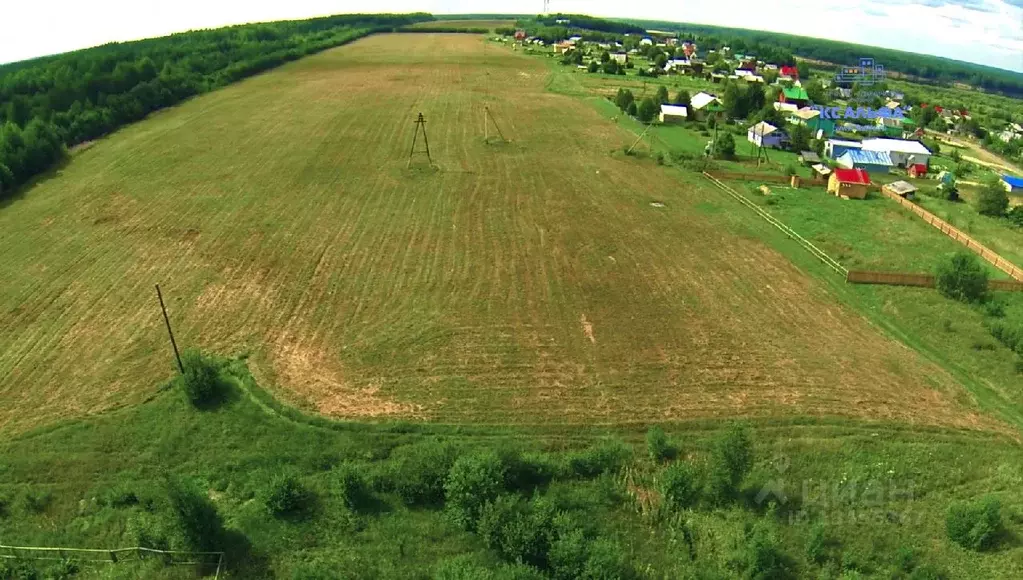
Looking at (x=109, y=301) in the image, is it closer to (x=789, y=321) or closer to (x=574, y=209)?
(x=574, y=209)

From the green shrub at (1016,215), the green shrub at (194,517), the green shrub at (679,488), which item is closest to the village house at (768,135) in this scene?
the green shrub at (1016,215)

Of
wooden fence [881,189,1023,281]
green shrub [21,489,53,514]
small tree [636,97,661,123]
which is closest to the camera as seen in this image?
green shrub [21,489,53,514]

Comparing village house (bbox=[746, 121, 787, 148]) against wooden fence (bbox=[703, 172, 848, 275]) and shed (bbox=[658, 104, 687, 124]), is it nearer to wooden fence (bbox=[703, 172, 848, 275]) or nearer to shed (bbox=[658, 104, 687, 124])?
shed (bbox=[658, 104, 687, 124])

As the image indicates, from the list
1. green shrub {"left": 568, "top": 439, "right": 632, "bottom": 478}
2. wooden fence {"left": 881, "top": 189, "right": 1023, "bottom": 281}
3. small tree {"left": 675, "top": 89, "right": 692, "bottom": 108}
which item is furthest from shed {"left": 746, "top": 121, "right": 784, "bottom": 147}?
green shrub {"left": 568, "top": 439, "right": 632, "bottom": 478}

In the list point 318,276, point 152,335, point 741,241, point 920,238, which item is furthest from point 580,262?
point 920,238

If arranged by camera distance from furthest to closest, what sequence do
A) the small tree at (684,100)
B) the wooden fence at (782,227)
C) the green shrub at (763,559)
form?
1. the small tree at (684,100)
2. the wooden fence at (782,227)
3. the green shrub at (763,559)

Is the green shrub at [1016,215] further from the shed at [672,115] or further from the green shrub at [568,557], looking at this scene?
the green shrub at [568,557]

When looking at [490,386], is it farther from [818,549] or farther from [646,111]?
[646,111]
